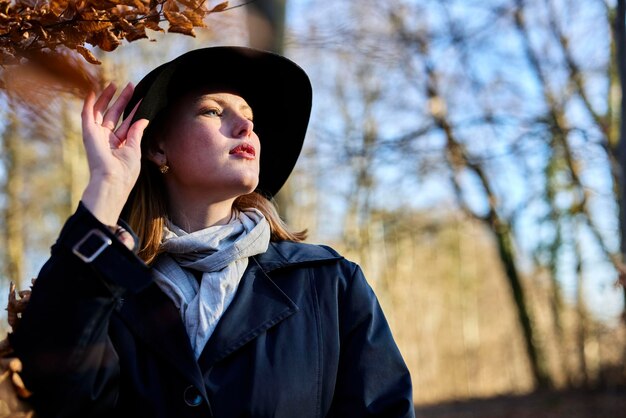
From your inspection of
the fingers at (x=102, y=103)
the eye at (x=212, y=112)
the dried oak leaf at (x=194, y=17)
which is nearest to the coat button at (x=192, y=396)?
the fingers at (x=102, y=103)

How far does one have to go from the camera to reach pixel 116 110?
235 centimetres

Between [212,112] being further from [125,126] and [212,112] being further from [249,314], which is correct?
[249,314]

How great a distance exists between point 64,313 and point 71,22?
84 cm

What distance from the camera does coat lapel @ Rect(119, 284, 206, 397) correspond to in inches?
86.8

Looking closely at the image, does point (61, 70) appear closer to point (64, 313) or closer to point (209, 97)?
point (209, 97)

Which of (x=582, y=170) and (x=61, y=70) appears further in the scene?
(x=582, y=170)

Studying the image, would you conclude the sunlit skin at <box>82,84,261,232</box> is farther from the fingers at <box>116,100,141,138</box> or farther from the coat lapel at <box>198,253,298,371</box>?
the coat lapel at <box>198,253,298,371</box>

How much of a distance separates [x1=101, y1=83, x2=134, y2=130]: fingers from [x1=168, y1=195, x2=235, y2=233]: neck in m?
0.41

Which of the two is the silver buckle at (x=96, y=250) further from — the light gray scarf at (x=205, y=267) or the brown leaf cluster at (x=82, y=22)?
the brown leaf cluster at (x=82, y=22)

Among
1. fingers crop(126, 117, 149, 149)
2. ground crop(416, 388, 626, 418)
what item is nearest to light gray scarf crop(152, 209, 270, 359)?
fingers crop(126, 117, 149, 149)

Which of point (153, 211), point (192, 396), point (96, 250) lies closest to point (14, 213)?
point (153, 211)

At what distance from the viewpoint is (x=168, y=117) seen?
8.77 feet

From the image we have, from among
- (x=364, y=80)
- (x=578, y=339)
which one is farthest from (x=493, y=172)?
(x=364, y=80)

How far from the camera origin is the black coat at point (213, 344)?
1.97 m
